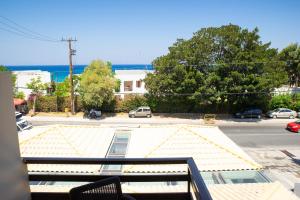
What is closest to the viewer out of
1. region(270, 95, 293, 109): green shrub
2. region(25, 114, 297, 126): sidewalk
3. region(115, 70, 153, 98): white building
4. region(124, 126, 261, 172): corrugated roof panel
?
region(124, 126, 261, 172): corrugated roof panel

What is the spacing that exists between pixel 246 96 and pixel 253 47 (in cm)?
413

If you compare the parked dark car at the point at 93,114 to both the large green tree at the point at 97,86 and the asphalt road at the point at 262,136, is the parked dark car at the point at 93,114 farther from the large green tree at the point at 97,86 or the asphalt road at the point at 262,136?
the asphalt road at the point at 262,136

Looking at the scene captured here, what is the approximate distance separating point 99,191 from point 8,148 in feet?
3.09

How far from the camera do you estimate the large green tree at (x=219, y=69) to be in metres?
24.6

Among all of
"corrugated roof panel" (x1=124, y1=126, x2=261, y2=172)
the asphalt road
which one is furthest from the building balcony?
the asphalt road

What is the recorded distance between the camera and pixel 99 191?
2.98 meters

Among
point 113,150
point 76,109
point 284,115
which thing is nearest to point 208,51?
point 284,115

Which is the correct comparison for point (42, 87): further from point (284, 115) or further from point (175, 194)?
point (175, 194)

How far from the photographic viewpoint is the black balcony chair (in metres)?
2.84

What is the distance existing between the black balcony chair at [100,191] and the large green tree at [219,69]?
22.0 metres

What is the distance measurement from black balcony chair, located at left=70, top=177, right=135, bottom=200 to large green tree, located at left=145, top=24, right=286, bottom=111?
864 inches

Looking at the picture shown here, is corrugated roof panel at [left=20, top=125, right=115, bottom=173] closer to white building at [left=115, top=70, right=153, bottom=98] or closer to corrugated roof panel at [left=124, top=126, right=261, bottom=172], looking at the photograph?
corrugated roof panel at [left=124, top=126, right=261, bottom=172]

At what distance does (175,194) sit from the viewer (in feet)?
11.7

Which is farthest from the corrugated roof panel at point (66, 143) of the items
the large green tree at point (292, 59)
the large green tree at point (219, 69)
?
the large green tree at point (292, 59)
